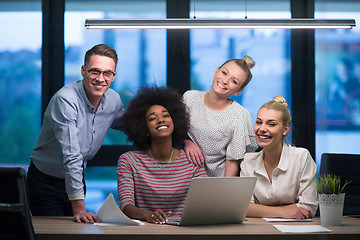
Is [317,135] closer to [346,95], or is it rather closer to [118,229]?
[346,95]

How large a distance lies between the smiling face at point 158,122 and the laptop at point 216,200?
1.84 ft

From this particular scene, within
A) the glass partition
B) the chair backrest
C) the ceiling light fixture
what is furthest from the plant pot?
the glass partition

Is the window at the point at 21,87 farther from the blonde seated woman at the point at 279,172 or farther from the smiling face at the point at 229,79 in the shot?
the blonde seated woman at the point at 279,172

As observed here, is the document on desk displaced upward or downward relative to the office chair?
downward

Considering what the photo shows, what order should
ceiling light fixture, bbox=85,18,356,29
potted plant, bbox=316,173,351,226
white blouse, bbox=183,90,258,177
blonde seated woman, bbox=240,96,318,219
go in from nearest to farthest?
potted plant, bbox=316,173,351,226 < blonde seated woman, bbox=240,96,318,219 < white blouse, bbox=183,90,258,177 < ceiling light fixture, bbox=85,18,356,29

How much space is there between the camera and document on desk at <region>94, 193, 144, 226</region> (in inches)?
68.4

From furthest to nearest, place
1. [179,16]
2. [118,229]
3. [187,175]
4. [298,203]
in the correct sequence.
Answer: [179,16] → [187,175] → [298,203] → [118,229]

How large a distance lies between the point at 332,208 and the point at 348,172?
0.93 m

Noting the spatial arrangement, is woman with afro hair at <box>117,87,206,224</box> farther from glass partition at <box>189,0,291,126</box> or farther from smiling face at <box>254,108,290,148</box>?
glass partition at <box>189,0,291,126</box>

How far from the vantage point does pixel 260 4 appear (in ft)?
13.5

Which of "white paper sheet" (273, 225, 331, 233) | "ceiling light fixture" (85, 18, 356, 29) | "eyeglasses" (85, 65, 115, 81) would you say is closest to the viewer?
"white paper sheet" (273, 225, 331, 233)

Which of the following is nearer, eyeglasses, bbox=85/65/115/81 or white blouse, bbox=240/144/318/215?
white blouse, bbox=240/144/318/215

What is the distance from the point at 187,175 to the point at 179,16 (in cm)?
207

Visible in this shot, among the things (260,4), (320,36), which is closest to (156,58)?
(260,4)
